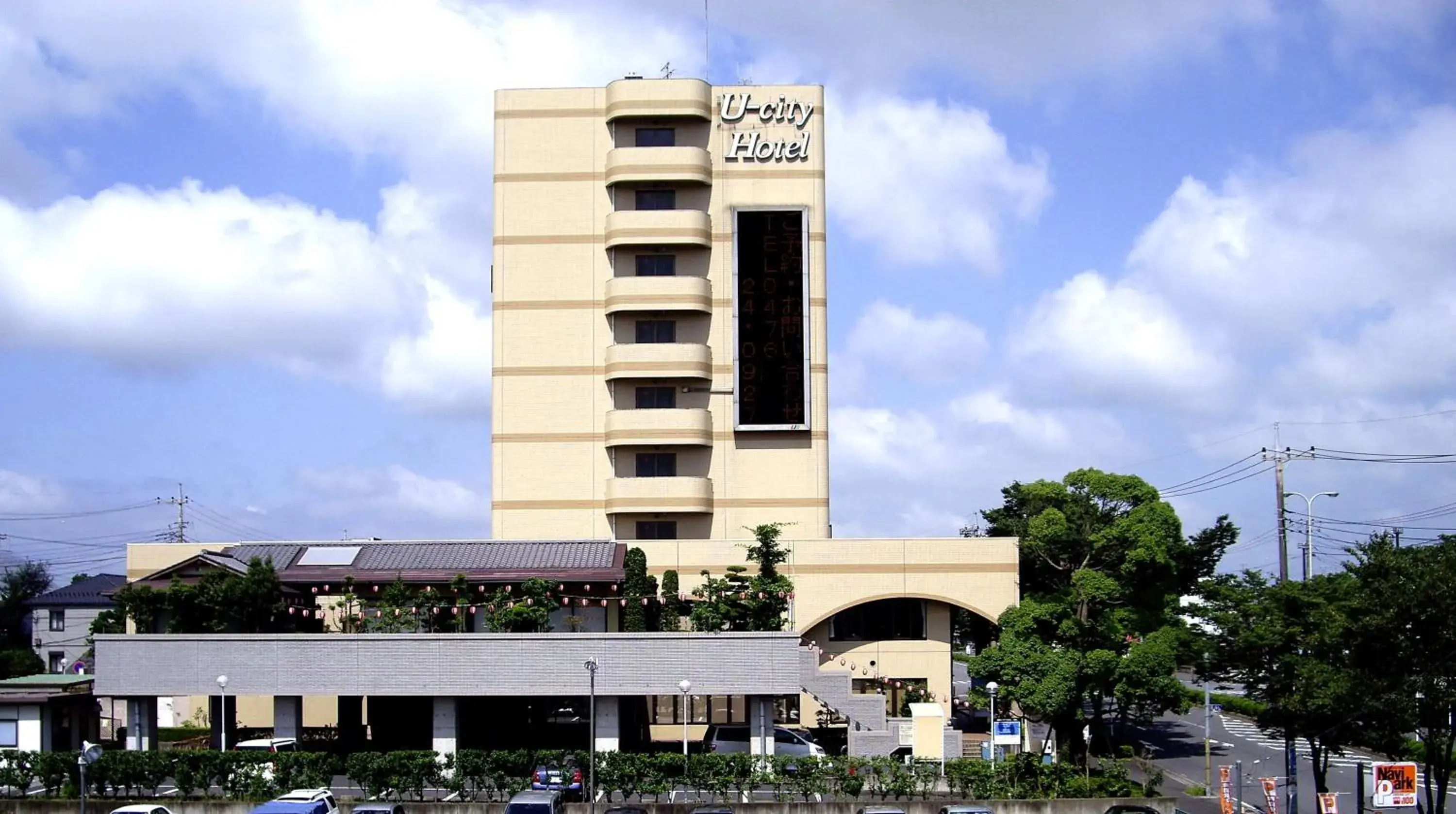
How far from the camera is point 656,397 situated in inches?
2680

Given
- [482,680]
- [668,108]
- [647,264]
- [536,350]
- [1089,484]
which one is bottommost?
[482,680]

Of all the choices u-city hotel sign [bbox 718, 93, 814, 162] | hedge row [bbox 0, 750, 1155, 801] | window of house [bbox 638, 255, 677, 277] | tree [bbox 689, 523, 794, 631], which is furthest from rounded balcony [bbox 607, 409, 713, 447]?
hedge row [bbox 0, 750, 1155, 801]

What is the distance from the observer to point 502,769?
140ft

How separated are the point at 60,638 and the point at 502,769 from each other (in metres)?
64.6

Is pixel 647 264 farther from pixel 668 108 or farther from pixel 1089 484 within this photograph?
pixel 1089 484

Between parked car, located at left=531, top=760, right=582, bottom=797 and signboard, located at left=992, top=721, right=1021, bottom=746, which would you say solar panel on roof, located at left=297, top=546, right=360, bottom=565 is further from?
signboard, located at left=992, top=721, right=1021, bottom=746

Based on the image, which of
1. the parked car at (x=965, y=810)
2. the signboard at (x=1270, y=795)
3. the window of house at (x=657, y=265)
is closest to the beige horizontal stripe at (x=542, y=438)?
the window of house at (x=657, y=265)

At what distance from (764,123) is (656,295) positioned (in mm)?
10421

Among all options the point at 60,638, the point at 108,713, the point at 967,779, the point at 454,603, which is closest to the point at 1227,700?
the point at 967,779

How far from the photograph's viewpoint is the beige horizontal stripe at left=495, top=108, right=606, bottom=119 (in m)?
68.9

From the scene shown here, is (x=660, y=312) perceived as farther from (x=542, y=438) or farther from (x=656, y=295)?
(x=542, y=438)

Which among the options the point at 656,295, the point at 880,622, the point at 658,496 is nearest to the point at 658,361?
the point at 656,295

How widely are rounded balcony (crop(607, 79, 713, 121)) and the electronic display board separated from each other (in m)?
5.73

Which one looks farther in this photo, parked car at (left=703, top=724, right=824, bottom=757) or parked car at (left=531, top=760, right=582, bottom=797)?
parked car at (left=703, top=724, right=824, bottom=757)
